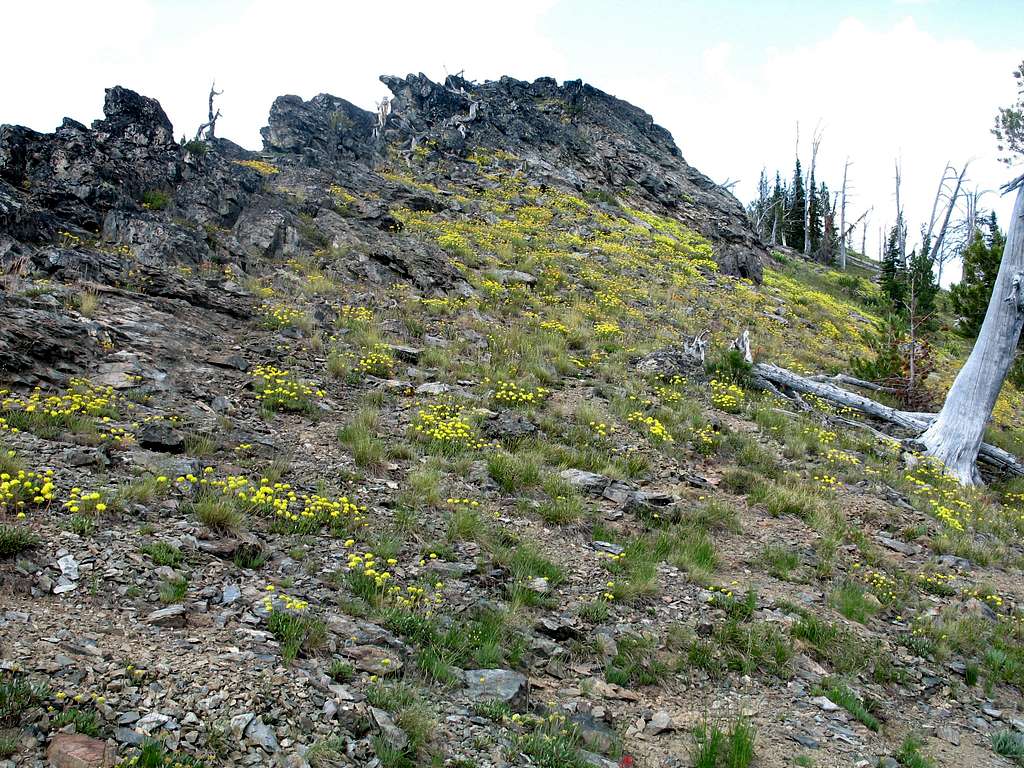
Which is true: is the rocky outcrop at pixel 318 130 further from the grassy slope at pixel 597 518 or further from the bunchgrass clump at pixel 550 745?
the bunchgrass clump at pixel 550 745

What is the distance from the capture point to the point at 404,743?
11.6ft

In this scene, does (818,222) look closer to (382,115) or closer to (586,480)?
(382,115)

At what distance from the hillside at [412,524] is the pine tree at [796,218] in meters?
37.2

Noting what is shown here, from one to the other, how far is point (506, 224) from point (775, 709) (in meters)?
20.4

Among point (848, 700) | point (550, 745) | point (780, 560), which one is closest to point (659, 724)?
point (550, 745)

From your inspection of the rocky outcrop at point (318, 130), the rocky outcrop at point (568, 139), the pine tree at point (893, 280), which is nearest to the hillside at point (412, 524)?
the rocky outcrop at point (318, 130)

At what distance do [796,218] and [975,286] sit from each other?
33.6 m

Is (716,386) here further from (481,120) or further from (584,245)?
(481,120)

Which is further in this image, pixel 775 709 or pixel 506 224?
pixel 506 224

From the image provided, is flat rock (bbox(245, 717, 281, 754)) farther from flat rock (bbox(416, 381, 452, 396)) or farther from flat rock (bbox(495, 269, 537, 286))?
flat rock (bbox(495, 269, 537, 286))

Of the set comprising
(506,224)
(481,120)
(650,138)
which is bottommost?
(506,224)

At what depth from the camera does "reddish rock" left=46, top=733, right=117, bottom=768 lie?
113 inches

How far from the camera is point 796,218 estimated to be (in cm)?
4900

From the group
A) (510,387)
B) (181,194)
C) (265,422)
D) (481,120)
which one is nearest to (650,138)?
(481,120)
